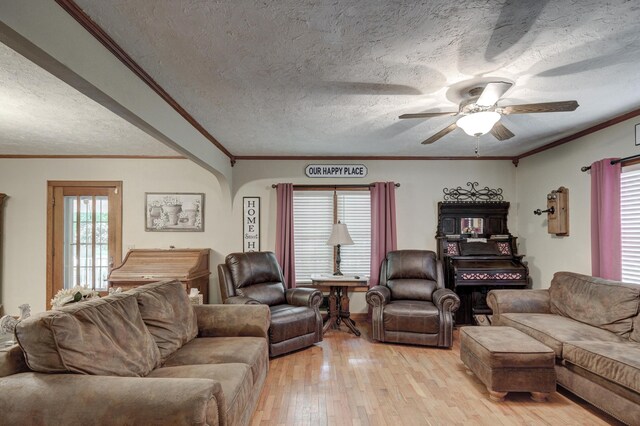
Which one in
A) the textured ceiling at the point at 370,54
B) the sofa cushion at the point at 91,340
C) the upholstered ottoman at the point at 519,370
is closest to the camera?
the sofa cushion at the point at 91,340

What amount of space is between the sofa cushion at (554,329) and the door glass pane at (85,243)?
17.4ft

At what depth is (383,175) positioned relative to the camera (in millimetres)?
5219

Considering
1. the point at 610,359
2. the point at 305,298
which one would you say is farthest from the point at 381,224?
the point at 610,359

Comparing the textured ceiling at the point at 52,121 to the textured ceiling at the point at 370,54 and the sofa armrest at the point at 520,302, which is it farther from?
the sofa armrest at the point at 520,302

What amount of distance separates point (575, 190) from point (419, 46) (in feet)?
10.4

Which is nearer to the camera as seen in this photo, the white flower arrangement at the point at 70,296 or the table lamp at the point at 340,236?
the white flower arrangement at the point at 70,296

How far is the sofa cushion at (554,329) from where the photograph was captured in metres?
2.77

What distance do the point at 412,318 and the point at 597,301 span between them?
5.54 ft

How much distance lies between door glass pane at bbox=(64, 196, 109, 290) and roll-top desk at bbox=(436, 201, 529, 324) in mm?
4909

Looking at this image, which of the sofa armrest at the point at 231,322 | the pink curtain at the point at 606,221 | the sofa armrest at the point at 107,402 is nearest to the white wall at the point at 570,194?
the pink curtain at the point at 606,221

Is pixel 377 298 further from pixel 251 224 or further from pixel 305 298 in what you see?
pixel 251 224

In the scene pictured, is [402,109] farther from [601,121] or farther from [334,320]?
[334,320]

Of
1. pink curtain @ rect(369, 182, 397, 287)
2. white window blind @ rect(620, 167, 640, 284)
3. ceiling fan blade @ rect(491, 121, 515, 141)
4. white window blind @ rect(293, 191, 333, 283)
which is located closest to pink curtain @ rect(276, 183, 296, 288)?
white window blind @ rect(293, 191, 333, 283)

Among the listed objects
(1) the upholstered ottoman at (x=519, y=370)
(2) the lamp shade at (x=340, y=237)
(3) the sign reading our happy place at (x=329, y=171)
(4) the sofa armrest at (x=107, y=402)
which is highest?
(3) the sign reading our happy place at (x=329, y=171)
